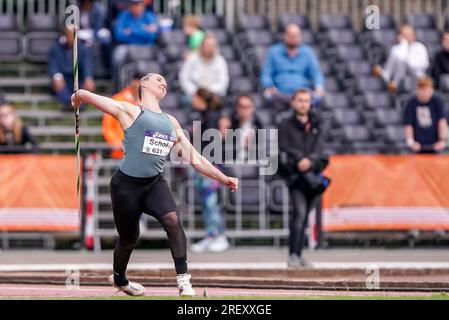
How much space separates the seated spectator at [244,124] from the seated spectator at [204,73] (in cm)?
167

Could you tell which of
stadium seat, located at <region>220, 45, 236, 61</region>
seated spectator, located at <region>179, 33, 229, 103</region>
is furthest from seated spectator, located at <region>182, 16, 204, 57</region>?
seated spectator, located at <region>179, 33, 229, 103</region>

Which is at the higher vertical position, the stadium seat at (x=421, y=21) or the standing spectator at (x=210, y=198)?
the stadium seat at (x=421, y=21)

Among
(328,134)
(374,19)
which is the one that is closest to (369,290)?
(328,134)

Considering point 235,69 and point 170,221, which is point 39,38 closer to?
point 235,69

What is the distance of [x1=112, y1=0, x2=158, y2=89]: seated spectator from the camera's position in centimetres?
2458

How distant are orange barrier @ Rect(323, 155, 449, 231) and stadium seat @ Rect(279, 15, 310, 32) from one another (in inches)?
215

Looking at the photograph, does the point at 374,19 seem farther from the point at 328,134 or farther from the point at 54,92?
the point at 54,92

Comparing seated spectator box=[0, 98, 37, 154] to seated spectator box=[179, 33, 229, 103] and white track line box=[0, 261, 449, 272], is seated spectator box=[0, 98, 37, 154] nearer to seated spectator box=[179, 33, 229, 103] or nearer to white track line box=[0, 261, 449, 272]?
seated spectator box=[179, 33, 229, 103]

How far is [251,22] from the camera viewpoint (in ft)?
88.6

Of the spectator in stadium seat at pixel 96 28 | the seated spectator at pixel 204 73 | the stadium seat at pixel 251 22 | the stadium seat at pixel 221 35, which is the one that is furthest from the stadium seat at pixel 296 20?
the seated spectator at pixel 204 73

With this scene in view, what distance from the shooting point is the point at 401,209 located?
22.0m

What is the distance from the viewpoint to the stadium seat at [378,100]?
25672mm

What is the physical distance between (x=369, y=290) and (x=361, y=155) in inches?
256

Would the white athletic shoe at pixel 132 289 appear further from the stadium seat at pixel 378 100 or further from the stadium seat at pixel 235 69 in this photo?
the stadium seat at pixel 378 100
